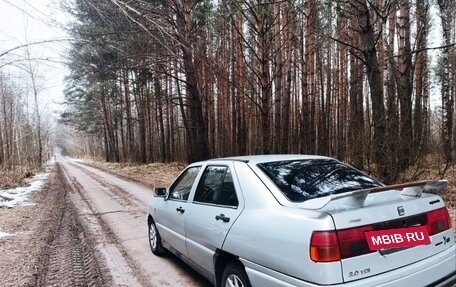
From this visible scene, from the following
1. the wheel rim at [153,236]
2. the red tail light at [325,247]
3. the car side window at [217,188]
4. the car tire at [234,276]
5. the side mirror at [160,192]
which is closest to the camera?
the red tail light at [325,247]

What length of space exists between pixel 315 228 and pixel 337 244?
6.9 inches

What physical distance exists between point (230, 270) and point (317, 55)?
22.8 metres

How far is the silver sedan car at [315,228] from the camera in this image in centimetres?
261

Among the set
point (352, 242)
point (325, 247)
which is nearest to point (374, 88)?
point (352, 242)

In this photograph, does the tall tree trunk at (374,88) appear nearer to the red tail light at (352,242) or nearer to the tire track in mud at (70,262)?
the red tail light at (352,242)

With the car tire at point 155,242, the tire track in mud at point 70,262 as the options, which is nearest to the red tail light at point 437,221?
the tire track in mud at point 70,262

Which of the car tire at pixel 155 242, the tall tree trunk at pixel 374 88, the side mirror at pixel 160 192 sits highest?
the tall tree trunk at pixel 374 88

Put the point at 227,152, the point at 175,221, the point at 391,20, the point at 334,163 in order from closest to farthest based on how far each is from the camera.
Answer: the point at 334,163 → the point at 175,221 → the point at 391,20 → the point at 227,152

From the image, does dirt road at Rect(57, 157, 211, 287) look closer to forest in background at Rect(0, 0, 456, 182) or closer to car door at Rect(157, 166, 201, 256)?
car door at Rect(157, 166, 201, 256)

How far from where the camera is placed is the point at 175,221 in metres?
4.79

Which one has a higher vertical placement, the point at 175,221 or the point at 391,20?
the point at 391,20

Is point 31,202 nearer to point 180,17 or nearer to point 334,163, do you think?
point 180,17

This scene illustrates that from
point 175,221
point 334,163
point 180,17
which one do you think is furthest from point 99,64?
point 334,163

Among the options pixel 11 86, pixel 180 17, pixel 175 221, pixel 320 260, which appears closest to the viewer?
pixel 320 260
